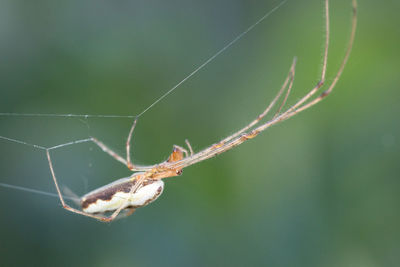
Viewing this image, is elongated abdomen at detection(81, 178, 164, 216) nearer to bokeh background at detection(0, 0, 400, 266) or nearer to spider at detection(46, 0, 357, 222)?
spider at detection(46, 0, 357, 222)

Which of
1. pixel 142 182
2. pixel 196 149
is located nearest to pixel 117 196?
pixel 142 182

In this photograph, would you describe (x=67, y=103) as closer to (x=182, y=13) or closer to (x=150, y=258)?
(x=150, y=258)

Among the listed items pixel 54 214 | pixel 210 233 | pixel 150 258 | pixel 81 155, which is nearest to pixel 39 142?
pixel 81 155

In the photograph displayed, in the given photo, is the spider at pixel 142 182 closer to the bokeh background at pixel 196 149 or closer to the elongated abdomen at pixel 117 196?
the elongated abdomen at pixel 117 196

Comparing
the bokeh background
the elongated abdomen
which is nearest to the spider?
the elongated abdomen

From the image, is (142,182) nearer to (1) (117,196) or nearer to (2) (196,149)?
(1) (117,196)
